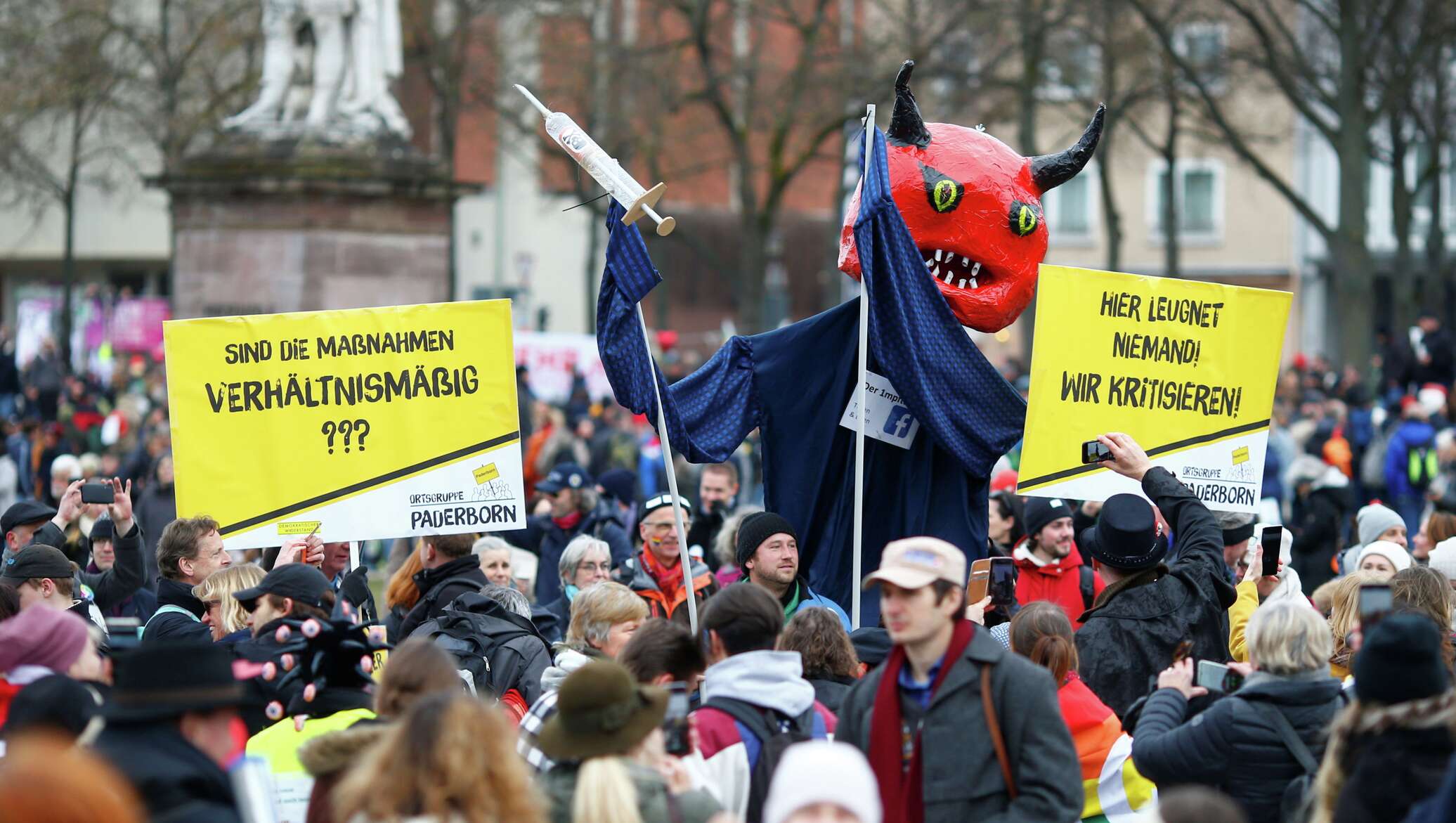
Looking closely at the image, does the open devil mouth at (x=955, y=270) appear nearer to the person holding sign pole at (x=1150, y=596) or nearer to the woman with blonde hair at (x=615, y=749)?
the person holding sign pole at (x=1150, y=596)

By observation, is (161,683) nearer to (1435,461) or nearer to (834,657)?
(834,657)

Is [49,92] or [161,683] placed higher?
[49,92]

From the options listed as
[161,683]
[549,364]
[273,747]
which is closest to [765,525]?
[273,747]

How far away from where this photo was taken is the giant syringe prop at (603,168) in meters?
6.80

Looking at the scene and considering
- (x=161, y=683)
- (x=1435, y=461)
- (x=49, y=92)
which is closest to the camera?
(x=161, y=683)

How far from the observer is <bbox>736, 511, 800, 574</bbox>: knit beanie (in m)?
7.22

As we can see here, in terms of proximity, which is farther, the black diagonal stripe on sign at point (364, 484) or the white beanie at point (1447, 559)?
the black diagonal stripe on sign at point (364, 484)

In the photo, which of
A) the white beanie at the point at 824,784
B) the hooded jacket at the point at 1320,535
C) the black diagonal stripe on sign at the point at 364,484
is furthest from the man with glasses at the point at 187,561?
the hooded jacket at the point at 1320,535

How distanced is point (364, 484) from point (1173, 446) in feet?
11.1

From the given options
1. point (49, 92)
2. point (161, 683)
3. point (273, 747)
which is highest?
point (49, 92)

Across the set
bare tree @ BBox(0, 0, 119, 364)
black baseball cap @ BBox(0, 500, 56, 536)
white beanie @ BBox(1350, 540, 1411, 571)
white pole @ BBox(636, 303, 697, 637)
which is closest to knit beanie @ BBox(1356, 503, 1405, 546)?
white beanie @ BBox(1350, 540, 1411, 571)

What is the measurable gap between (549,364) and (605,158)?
16.6m

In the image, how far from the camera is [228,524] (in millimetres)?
8125

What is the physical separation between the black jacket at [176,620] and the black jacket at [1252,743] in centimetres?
327
